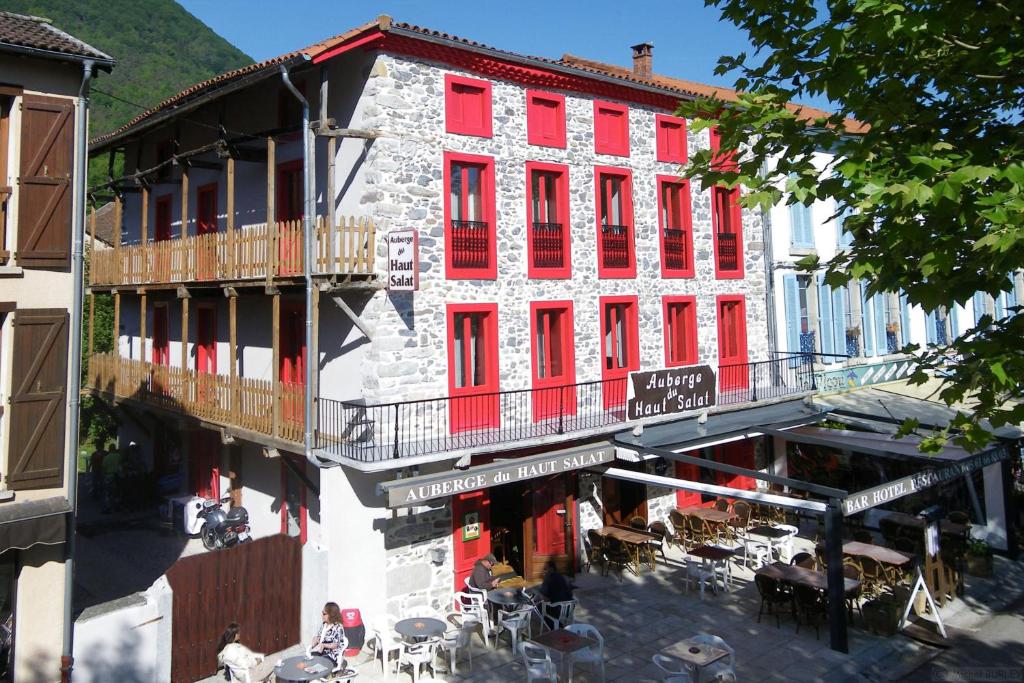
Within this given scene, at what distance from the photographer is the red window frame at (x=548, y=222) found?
1502 centimetres

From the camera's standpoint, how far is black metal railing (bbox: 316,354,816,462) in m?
12.6

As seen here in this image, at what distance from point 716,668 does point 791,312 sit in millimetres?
11570

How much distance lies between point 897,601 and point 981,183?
8888 millimetres

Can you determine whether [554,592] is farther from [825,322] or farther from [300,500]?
→ [825,322]

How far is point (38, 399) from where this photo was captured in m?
9.73

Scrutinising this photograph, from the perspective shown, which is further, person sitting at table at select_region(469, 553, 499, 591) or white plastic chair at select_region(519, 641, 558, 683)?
person sitting at table at select_region(469, 553, 499, 591)

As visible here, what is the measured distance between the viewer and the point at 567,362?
15609 millimetres

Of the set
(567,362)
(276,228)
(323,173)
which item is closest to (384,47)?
(323,173)

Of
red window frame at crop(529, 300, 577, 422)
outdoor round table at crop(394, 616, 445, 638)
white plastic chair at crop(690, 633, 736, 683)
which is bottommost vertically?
white plastic chair at crop(690, 633, 736, 683)

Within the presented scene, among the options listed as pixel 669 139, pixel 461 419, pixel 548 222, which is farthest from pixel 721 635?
pixel 669 139

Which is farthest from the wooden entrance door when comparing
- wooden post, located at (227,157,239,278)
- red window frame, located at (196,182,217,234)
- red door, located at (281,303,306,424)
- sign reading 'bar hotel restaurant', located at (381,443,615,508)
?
red window frame, located at (196,182,217,234)

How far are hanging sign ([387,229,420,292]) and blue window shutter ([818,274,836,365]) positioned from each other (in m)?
12.3

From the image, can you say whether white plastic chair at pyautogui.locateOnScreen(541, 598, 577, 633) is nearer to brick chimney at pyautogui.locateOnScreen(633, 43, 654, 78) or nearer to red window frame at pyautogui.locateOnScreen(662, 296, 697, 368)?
red window frame at pyautogui.locateOnScreen(662, 296, 697, 368)

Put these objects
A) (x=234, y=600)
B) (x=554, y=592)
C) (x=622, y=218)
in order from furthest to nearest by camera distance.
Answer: (x=622, y=218) < (x=554, y=592) < (x=234, y=600)
